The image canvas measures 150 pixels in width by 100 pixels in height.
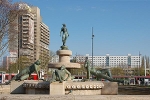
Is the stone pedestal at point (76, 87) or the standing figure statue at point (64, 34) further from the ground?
the standing figure statue at point (64, 34)

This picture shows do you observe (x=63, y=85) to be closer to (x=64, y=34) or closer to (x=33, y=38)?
(x=64, y=34)

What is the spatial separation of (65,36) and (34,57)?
93313mm

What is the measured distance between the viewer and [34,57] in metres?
111

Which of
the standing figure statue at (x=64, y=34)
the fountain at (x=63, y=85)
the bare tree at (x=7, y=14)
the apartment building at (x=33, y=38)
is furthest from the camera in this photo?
the apartment building at (x=33, y=38)

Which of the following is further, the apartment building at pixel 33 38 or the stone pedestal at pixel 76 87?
the apartment building at pixel 33 38

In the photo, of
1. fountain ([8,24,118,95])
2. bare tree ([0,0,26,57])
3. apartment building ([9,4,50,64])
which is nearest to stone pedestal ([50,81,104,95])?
fountain ([8,24,118,95])

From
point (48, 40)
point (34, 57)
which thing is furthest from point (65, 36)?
point (48, 40)

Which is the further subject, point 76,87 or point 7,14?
point 7,14

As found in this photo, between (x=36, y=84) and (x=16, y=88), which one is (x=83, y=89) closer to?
(x=36, y=84)

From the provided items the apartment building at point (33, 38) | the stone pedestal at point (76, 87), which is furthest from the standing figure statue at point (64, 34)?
the apartment building at point (33, 38)

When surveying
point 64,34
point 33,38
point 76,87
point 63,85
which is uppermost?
point 33,38

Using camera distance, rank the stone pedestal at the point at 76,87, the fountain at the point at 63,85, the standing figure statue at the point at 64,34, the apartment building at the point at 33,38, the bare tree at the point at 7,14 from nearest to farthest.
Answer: the stone pedestal at the point at 76,87 → the fountain at the point at 63,85 → the standing figure statue at the point at 64,34 → the bare tree at the point at 7,14 → the apartment building at the point at 33,38

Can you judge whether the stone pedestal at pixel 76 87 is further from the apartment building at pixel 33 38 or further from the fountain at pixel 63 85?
the apartment building at pixel 33 38

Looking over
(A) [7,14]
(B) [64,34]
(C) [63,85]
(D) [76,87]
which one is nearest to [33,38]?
(A) [7,14]
